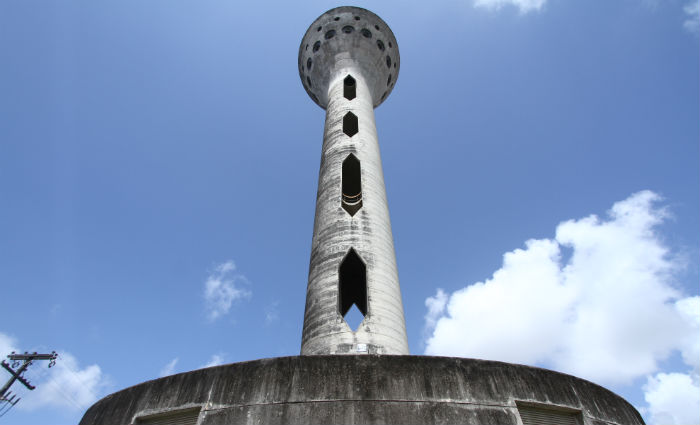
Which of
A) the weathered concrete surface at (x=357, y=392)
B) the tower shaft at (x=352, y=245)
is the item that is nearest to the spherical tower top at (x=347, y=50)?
the tower shaft at (x=352, y=245)

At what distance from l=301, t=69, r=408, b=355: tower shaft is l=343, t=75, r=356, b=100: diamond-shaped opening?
0.05 m

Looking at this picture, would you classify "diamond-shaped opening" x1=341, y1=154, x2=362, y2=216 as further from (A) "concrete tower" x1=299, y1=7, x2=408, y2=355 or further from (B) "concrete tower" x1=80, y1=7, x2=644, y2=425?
(B) "concrete tower" x1=80, y1=7, x2=644, y2=425

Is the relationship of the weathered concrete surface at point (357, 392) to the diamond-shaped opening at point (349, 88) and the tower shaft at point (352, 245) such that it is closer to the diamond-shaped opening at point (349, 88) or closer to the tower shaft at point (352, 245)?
the tower shaft at point (352, 245)

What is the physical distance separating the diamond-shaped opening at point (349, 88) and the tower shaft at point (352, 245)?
46 mm

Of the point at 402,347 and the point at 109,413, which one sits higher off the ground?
the point at 402,347

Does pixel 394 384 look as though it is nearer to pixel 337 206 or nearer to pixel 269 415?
pixel 269 415

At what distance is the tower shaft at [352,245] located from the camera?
11.6 m

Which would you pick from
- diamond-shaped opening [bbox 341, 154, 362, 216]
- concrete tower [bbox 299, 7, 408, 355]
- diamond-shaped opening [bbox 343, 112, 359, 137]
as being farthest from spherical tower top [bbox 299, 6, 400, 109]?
diamond-shaped opening [bbox 341, 154, 362, 216]

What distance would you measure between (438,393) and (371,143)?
1195cm

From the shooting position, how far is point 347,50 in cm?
2088

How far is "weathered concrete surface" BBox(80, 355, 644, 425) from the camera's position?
21.9ft

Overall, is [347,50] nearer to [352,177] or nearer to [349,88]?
[349,88]

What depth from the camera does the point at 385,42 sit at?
72.5 ft

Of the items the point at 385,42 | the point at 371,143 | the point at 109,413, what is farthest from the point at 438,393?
the point at 385,42
